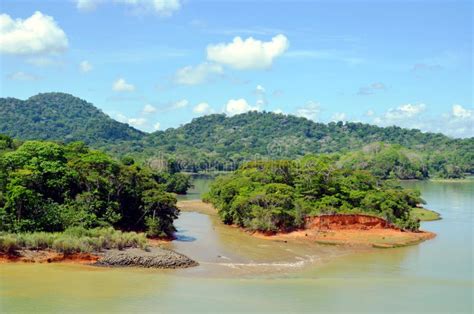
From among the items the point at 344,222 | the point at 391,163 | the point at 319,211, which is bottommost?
the point at 344,222

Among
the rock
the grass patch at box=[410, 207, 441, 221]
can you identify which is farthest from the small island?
the rock

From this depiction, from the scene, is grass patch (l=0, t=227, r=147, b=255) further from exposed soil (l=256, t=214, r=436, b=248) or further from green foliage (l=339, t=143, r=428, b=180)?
green foliage (l=339, t=143, r=428, b=180)

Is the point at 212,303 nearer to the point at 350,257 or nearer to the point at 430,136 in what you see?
the point at 350,257

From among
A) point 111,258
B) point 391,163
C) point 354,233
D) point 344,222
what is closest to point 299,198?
point 344,222

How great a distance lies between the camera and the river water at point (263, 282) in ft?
76.4

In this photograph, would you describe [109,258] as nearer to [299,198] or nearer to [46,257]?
[46,257]

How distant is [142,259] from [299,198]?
19.6 m

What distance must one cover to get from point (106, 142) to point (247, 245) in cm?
16076

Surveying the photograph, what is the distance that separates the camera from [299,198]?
47.7 meters

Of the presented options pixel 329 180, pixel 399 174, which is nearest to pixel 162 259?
pixel 329 180

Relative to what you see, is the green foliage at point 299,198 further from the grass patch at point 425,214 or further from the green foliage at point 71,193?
the grass patch at point 425,214

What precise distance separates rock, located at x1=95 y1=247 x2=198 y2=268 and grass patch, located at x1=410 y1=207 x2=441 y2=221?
31413 mm

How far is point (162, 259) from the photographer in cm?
3158

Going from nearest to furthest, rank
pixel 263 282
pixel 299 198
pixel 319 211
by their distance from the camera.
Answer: pixel 263 282
pixel 319 211
pixel 299 198
